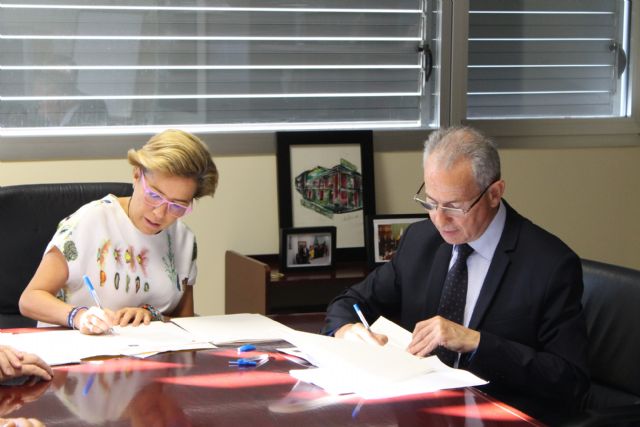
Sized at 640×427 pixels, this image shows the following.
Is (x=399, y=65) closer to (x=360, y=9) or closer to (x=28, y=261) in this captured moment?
(x=360, y=9)

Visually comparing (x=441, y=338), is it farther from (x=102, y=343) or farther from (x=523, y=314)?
(x=102, y=343)

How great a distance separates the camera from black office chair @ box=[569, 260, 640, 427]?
229 centimetres

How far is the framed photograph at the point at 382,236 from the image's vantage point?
4.04 m

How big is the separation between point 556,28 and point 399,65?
0.82m

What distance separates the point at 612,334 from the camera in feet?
7.68

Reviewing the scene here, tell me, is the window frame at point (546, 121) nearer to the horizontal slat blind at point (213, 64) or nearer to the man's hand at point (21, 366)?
the horizontal slat blind at point (213, 64)

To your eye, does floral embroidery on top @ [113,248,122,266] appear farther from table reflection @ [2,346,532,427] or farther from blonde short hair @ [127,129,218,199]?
table reflection @ [2,346,532,427]

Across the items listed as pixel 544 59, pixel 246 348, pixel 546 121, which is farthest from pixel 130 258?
pixel 544 59

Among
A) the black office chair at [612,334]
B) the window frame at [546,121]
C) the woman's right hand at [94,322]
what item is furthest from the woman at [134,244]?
the window frame at [546,121]

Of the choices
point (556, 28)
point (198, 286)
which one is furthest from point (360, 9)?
point (198, 286)

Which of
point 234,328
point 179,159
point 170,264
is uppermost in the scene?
point 179,159

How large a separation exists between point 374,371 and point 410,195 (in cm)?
238

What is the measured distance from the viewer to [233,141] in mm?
4129

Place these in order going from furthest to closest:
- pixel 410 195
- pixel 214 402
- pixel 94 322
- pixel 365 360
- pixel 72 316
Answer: pixel 410 195 → pixel 72 316 → pixel 94 322 → pixel 365 360 → pixel 214 402
